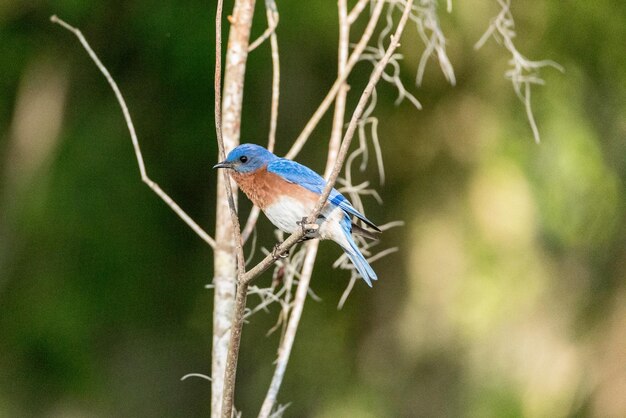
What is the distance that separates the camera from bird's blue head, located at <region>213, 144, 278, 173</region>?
3109 mm

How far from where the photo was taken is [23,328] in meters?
5.38

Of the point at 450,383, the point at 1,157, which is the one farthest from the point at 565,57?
the point at 1,157

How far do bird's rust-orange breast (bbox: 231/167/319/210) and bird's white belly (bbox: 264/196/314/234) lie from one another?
0.9 inches

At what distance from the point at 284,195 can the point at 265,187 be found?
0.08 m

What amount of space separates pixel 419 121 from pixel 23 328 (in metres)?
2.64

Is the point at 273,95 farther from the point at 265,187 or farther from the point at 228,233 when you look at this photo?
the point at 228,233

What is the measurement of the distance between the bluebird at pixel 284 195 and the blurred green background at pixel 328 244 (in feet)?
6.57

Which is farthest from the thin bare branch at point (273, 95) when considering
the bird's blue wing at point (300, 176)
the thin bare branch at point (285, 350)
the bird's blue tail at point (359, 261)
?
the bird's blue tail at point (359, 261)

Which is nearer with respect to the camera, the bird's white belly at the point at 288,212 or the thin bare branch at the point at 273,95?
the bird's white belly at the point at 288,212

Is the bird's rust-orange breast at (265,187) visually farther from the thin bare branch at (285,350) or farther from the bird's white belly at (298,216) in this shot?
the thin bare branch at (285,350)

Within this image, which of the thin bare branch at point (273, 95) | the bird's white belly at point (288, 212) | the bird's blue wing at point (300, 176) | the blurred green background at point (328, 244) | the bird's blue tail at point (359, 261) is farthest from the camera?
the blurred green background at point (328, 244)

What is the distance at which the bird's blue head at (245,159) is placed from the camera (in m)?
3.11

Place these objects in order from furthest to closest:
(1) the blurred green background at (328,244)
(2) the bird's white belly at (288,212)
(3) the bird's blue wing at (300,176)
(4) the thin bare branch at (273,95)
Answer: (1) the blurred green background at (328,244)
(4) the thin bare branch at (273,95)
(3) the bird's blue wing at (300,176)
(2) the bird's white belly at (288,212)

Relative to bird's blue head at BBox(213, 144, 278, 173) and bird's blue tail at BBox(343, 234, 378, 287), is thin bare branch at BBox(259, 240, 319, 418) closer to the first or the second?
bird's blue tail at BBox(343, 234, 378, 287)
